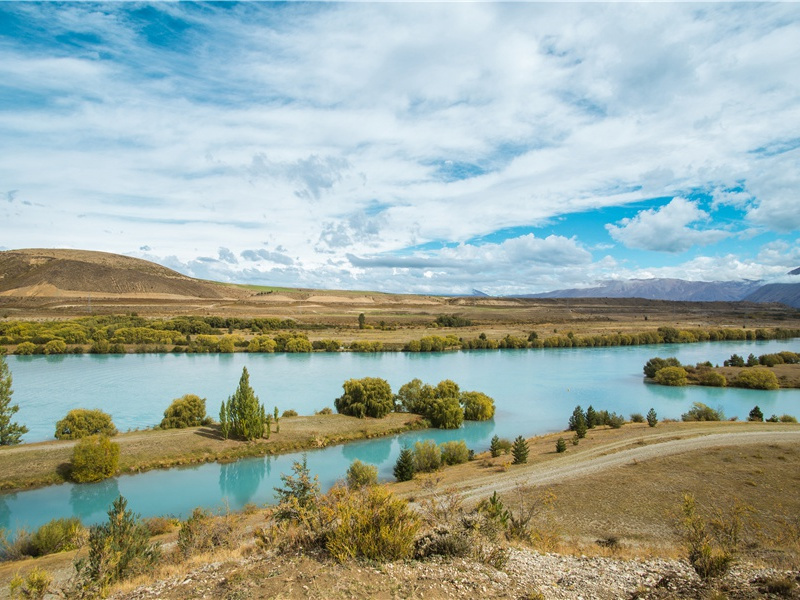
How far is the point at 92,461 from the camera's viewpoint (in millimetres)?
24531

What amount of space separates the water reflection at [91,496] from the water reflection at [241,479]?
5217 millimetres

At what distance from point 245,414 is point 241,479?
16.7 ft

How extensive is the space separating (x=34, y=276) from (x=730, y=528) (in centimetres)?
15492

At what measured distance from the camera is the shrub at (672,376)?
54.1 meters

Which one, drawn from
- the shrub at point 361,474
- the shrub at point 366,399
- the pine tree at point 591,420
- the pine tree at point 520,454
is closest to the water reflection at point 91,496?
the shrub at point 361,474

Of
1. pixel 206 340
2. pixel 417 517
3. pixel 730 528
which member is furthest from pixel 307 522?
pixel 206 340

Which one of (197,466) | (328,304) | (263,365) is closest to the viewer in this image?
(197,466)

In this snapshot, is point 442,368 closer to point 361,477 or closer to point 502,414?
point 502,414

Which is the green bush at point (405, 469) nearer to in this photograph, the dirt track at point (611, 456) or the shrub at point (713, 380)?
the dirt track at point (611, 456)

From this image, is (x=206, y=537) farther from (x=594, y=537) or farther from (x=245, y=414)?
(x=245, y=414)

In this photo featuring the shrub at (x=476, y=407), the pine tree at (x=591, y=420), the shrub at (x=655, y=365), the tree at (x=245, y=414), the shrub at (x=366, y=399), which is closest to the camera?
the tree at (x=245, y=414)

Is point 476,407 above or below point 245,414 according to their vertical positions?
below

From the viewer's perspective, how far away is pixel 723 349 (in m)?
84.1

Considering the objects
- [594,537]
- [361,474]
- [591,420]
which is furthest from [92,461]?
[591,420]
